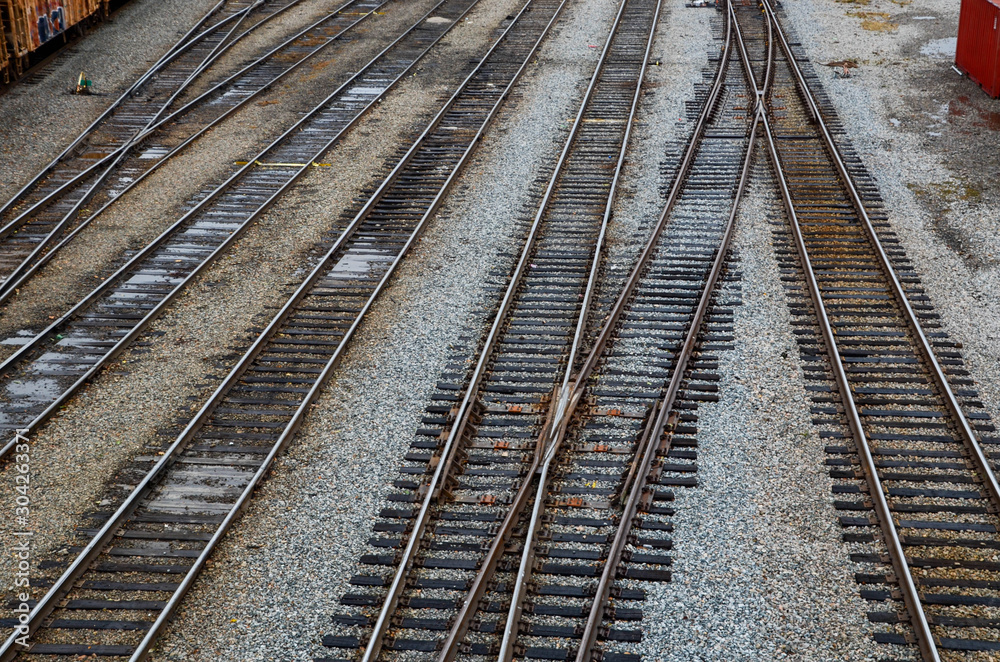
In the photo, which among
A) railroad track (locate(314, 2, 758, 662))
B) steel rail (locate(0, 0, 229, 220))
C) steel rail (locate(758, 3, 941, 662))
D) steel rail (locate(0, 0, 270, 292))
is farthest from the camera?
steel rail (locate(0, 0, 229, 220))

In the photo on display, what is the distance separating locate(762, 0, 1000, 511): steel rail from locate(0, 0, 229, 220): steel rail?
14443 mm

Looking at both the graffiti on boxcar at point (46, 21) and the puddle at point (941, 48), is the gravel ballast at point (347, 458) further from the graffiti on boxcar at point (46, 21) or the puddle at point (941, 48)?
the puddle at point (941, 48)

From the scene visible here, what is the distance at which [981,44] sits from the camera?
21.4 m

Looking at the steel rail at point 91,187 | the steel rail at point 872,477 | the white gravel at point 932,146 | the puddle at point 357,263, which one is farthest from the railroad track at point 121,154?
the white gravel at point 932,146

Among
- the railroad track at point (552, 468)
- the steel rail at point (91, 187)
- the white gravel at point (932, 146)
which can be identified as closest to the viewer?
the railroad track at point (552, 468)

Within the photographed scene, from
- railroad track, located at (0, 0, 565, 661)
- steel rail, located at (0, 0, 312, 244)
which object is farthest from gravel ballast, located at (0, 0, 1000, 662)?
steel rail, located at (0, 0, 312, 244)

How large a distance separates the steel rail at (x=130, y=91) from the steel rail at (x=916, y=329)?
47.4 feet

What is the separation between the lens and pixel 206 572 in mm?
8406

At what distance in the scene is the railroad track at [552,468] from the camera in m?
7.85

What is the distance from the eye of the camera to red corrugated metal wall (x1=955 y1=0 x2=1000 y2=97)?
67.7 ft

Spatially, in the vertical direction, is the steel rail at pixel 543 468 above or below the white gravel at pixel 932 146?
below

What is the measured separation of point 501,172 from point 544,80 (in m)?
6.17
